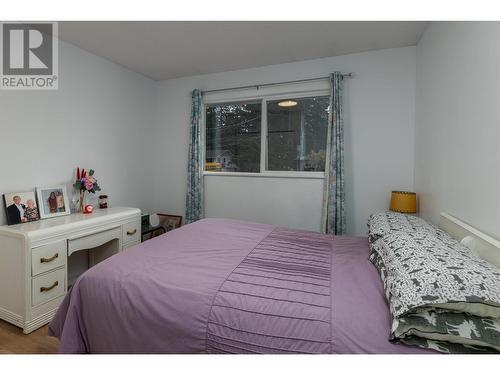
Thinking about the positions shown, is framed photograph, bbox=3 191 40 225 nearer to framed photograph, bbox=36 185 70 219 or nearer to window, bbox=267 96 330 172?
framed photograph, bbox=36 185 70 219

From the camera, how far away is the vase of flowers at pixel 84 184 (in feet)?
8.72

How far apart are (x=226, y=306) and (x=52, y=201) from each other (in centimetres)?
222

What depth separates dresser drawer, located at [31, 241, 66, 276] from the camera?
1.89 m

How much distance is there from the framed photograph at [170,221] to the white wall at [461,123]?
111 inches

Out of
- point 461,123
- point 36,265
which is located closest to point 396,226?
point 461,123

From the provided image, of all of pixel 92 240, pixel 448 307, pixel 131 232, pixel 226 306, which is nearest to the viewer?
pixel 448 307

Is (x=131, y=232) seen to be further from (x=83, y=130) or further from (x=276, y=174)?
(x=276, y=174)

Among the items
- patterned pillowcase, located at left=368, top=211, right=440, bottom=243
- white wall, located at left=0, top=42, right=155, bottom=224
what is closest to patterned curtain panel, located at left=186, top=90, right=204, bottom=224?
white wall, located at left=0, top=42, right=155, bottom=224

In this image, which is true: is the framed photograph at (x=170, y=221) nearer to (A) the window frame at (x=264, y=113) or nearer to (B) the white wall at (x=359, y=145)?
(B) the white wall at (x=359, y=145)

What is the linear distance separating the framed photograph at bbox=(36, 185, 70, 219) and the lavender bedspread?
136cm

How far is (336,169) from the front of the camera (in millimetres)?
2766

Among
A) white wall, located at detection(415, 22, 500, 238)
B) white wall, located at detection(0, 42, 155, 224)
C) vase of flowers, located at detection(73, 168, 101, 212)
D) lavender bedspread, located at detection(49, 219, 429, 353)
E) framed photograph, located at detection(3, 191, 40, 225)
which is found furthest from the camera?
vase of flowers, located at detection(73, 168, 101, 212)

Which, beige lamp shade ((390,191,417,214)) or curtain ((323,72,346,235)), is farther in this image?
curtain ((323,72,346,235))
